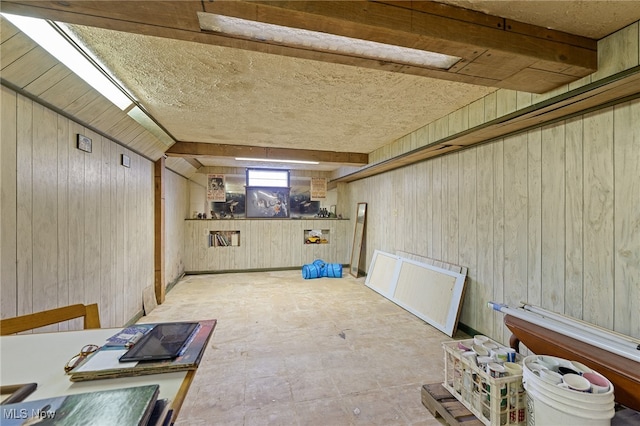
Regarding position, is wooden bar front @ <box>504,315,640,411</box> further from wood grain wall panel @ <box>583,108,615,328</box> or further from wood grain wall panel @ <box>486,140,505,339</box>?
Result: wood grain wall panel @ <box>486,140,505,339</box>

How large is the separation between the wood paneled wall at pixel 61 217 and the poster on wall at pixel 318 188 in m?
4.32

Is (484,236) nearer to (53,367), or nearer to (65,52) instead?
(53,367)

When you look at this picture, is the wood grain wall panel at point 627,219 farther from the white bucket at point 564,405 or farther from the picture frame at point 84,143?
the picture frame at point 84,143

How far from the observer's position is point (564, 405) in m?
1.36

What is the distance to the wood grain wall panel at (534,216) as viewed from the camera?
7.94 feet

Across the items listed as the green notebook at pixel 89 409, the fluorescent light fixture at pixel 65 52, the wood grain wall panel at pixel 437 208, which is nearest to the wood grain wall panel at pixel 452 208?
the wood grain wall panel at pixel 437 208

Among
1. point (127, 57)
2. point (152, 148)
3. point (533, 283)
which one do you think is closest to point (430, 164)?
point (533, 283)

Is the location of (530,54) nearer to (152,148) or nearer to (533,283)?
(533,283)

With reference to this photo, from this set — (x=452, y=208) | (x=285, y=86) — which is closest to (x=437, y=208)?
(x=452, y=208)

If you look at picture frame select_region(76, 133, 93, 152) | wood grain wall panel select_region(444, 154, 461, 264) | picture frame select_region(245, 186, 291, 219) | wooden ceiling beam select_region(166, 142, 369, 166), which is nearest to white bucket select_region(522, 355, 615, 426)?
wood grain wall panel select_region(444, 154, 461, 264)

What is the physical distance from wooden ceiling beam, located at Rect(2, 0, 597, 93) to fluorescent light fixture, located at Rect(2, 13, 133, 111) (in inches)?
12.5

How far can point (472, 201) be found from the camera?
321 cm

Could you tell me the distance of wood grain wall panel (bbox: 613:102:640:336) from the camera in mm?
1773

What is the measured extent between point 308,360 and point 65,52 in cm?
300
